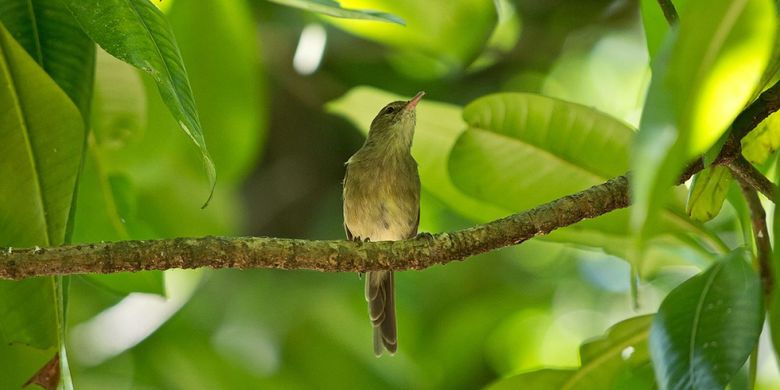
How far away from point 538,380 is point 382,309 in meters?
1.64

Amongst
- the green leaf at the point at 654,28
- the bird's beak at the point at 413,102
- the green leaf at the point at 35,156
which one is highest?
the bird's beak at the point at 413,102

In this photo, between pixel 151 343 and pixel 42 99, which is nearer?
pixel 42 99

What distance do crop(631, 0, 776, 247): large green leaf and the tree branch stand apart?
77cm

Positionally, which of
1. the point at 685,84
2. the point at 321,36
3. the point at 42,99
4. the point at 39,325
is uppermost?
the point at 321,36

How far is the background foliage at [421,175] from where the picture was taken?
73.2 inches

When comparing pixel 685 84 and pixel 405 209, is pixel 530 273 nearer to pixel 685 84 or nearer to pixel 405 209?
pixel 405 209

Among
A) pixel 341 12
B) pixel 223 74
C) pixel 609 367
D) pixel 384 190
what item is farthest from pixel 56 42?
pixel 384 190

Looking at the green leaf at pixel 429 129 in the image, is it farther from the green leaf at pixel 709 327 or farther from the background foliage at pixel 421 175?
the green leaf at pixel 709 327

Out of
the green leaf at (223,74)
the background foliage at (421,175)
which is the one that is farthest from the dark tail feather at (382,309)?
the green leaf at (223,74)

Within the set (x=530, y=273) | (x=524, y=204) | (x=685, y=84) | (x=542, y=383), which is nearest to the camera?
(x=685, y=84)

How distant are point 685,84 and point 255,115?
2.58 metres

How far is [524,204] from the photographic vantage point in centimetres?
271

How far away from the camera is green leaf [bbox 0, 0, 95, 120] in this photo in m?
2.23

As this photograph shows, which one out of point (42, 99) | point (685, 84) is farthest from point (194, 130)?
point (685, 84)
